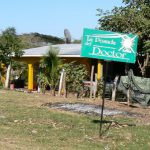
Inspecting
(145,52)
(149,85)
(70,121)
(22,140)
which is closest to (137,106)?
(149,85)

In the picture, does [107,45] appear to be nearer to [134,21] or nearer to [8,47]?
[134,21]

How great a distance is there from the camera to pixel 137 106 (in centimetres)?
1809

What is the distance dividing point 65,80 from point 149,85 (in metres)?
4.46

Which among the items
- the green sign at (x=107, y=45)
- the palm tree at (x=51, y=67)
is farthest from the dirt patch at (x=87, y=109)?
the palm tree at (x=51, y=67)

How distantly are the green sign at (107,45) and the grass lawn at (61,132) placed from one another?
1.82 meters

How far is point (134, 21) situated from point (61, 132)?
10.2 metres

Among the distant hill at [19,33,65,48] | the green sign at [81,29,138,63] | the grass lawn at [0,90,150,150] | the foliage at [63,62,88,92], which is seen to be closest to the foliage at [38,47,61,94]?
the foliage at [63,62,88,92]

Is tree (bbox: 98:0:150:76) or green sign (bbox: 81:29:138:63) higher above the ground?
tree (bbox: 98:0:150:76)

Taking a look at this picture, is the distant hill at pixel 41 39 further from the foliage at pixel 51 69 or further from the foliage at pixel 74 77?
the foliage at pixel 74 77

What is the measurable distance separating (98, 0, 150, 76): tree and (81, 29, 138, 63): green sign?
27.3ft

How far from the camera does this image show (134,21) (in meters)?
19.9

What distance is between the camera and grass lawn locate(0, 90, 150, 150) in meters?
9.51

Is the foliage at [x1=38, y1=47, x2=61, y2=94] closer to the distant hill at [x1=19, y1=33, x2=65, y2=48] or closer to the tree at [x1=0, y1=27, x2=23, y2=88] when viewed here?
the tree at [x1=0, y1=27, x2=23, y2=88]

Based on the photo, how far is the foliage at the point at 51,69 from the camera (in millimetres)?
22750
